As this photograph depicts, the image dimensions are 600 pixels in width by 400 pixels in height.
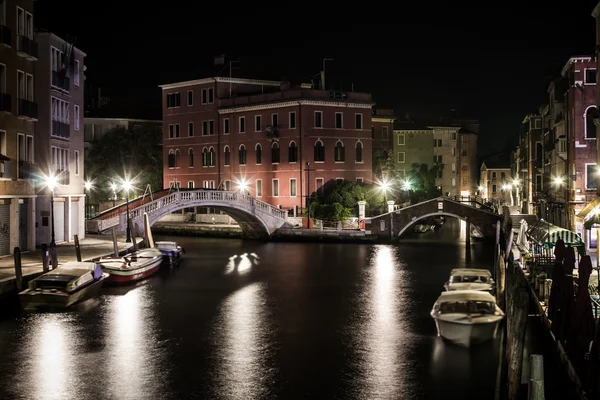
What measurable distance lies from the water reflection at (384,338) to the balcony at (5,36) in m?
15.8

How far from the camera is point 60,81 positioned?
121ft

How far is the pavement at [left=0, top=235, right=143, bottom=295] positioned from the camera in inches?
993

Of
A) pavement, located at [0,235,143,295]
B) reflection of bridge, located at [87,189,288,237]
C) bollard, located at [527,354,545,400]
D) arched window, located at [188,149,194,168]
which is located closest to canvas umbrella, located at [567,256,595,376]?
bollard, located at [527,354,545,400]

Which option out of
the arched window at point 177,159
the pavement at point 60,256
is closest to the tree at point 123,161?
the arched window at point 177,159

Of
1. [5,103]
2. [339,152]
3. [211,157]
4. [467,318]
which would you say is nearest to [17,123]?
[5,103]

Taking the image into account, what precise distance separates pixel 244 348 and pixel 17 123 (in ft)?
51.1

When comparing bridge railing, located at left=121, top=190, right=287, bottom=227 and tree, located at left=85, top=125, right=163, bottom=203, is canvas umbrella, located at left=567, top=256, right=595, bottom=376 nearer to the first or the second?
bridge railing, located at left=121, top=190, right=287, bottom=227

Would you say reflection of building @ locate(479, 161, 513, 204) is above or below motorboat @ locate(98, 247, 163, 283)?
above

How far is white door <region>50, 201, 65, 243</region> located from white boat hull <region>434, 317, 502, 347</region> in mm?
20270

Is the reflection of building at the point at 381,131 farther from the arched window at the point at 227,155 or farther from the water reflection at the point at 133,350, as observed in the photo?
the water reflection at the point at 133,350

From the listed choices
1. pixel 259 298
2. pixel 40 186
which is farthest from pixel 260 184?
pixel 259 298

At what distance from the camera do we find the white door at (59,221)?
35906mm

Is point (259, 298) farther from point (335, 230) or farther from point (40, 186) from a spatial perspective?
point (335, 230)

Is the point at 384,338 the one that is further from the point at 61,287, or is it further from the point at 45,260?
the point at 45,260
